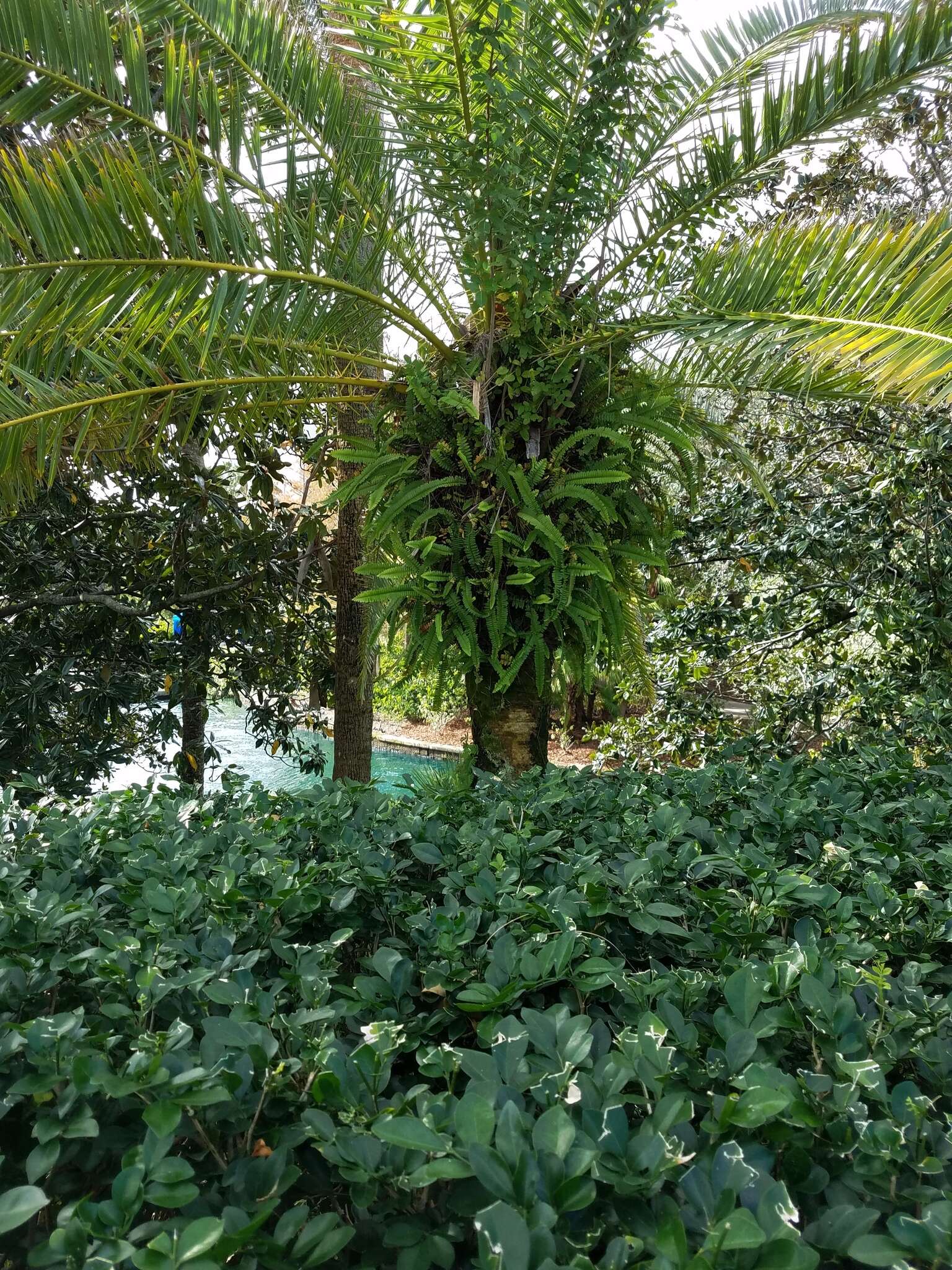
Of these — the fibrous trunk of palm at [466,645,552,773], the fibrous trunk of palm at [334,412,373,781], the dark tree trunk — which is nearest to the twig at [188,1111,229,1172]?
the fibrous trunk of palm at [466,645,552,773]

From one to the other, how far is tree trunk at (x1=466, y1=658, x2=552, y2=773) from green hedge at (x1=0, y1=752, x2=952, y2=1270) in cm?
217

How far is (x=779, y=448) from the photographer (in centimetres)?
645

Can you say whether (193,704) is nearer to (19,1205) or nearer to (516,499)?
(516,499)

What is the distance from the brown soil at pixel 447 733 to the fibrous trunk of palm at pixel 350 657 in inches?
337

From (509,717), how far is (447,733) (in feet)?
44.0

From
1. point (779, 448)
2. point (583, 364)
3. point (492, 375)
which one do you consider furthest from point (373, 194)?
point (779, 448)

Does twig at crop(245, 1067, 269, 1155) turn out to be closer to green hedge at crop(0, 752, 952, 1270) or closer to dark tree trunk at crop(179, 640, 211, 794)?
green hedge at crop(0, 752, 952, 1270)

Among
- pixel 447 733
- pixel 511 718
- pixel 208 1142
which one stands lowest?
pixel 447 733

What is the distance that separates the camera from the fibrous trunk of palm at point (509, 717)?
13.6ft

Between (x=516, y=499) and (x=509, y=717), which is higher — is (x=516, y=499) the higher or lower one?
the higher one

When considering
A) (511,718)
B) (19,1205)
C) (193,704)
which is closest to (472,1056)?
(19,1205)

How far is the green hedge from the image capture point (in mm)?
818

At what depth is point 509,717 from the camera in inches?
165

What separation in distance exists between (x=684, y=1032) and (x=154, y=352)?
4.08 m
